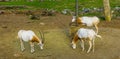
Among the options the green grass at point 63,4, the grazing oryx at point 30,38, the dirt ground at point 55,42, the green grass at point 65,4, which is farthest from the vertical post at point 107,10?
the grazing oryx at point 30,38

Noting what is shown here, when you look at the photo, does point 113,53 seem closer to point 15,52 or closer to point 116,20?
point 15,52

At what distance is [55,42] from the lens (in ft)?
59.9

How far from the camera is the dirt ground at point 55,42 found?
54.9 feet

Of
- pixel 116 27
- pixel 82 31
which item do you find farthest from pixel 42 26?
pixel 82 31

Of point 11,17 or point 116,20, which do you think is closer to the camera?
point 116,20

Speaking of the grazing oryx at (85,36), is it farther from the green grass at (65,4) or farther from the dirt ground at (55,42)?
the green grass at (65,4)

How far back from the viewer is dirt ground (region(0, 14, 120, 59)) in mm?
16719

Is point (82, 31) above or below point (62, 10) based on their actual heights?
above

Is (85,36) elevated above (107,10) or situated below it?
above

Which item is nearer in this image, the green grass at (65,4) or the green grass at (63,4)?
the green grass at (63,4)

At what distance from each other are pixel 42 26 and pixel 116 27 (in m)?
3.69

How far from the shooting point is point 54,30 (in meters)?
20.5

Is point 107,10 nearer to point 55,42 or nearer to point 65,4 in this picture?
point 55,42

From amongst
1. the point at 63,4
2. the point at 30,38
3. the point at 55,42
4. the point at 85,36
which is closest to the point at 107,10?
the point at 55,42
